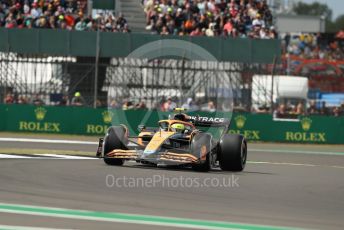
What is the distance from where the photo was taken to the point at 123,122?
27.6 meters

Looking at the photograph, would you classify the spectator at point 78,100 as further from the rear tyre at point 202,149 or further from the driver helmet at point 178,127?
the rear tyre at point 202,149

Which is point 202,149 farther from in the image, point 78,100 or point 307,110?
point 307,110

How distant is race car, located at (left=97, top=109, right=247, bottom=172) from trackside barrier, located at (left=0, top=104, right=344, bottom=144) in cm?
1153

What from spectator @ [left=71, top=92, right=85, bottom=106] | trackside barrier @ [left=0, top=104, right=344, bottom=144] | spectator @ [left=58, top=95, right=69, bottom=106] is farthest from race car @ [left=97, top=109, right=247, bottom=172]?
spectator @ [left=71, top=92, right=85, bottom=106]

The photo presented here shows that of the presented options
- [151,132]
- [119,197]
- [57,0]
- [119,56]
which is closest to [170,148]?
[151,132]

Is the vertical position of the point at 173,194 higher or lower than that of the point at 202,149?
lower

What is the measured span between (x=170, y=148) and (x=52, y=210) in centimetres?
607

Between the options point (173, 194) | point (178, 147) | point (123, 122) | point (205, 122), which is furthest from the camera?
point (123, 122)

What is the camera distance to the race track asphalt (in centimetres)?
923

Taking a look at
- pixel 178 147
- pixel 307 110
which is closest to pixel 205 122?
pixel 178 147

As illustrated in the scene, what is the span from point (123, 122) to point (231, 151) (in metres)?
12.3

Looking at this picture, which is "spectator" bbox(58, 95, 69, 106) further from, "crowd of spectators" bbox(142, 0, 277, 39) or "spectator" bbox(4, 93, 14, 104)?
"crowd of spectators" bbox(142, 0, 277, 39)

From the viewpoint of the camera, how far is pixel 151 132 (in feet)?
51.3

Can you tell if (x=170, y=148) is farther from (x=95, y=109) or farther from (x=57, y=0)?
(x=57, y=0)
